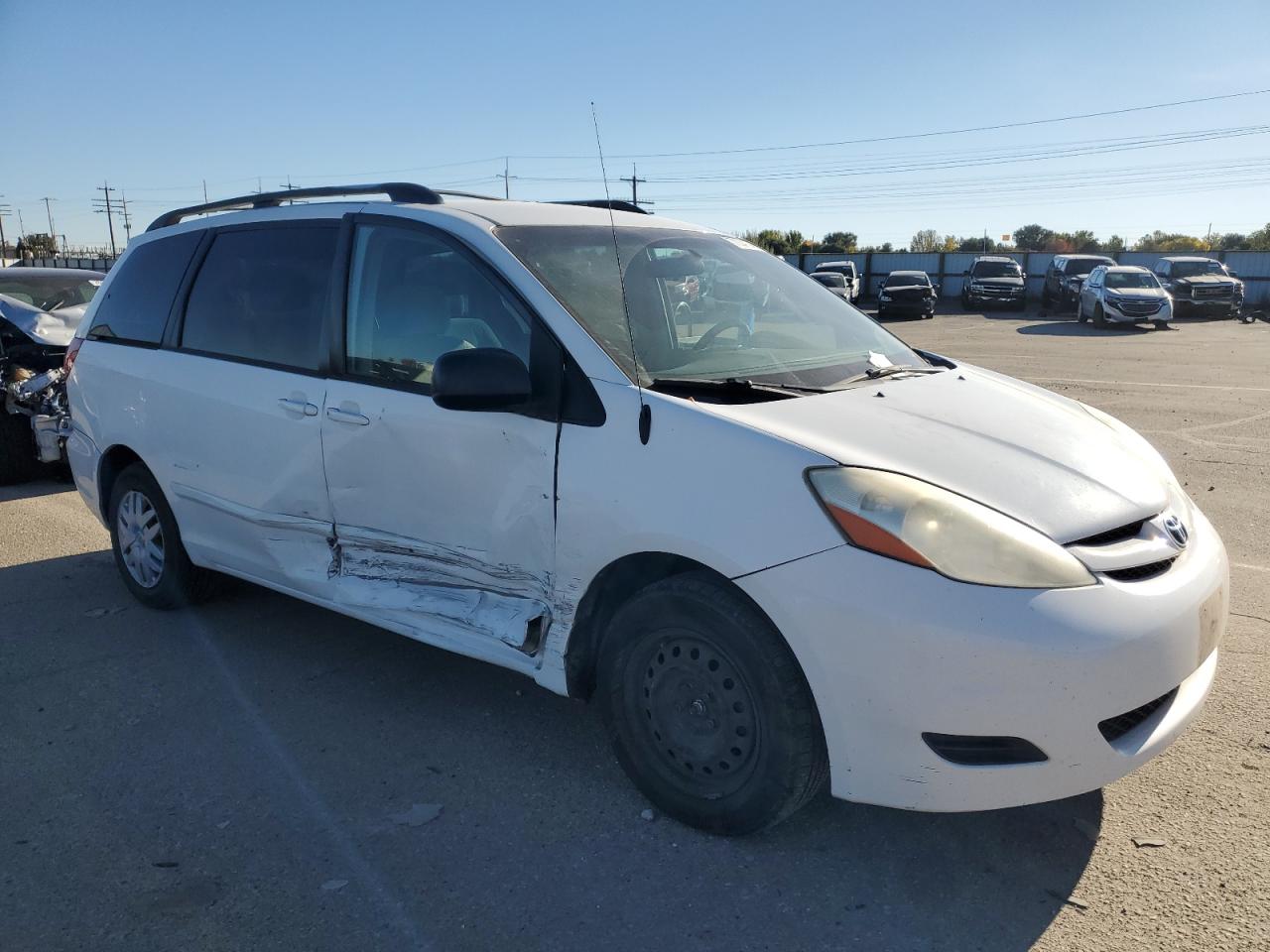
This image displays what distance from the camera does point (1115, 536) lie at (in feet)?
8.95

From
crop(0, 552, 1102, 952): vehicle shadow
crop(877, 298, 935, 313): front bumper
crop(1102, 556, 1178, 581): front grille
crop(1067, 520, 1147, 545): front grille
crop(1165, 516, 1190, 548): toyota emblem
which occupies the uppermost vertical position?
crop(1067, 520, 1147, 545): front grille

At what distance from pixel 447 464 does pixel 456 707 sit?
1069 mm

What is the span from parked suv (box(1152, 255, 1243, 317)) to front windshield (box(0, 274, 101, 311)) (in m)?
28.2

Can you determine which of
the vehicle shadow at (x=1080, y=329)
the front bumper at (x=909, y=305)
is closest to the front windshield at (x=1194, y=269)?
the vehicle shadow at (x=1080, y=329)

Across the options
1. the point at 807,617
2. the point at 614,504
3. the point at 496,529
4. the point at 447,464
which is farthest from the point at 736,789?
the point at 447,464

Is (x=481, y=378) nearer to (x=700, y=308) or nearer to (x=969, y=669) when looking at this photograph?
(x=700, y=308)

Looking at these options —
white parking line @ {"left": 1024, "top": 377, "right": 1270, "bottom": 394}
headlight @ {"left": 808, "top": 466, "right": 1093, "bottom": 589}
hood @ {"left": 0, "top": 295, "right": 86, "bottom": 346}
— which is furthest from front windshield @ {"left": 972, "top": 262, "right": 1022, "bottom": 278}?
headlight @ {"left": 808, "top": 466, "right": 1093, "bottom": 589}

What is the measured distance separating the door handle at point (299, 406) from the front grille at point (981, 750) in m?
2.57

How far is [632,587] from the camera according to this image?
313cm

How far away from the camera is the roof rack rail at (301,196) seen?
3.92 meters

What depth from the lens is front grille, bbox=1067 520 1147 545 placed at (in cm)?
263

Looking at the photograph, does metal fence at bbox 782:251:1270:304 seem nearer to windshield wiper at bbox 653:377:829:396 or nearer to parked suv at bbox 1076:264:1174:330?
parked suv at bbox 1076:264:1174:330

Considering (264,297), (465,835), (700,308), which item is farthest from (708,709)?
(264,297)

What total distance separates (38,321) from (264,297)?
547 cm
